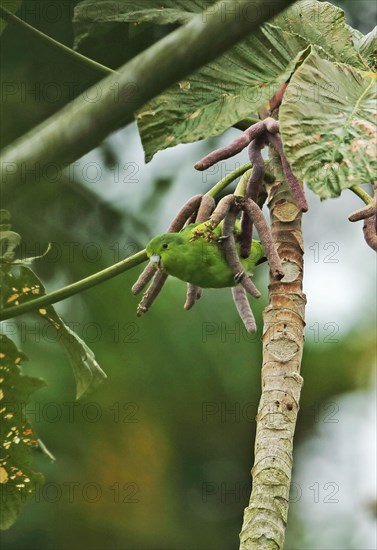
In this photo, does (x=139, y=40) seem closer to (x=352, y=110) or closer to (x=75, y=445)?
(x=352, y=110)

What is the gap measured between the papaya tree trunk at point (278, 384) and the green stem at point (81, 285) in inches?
11.5

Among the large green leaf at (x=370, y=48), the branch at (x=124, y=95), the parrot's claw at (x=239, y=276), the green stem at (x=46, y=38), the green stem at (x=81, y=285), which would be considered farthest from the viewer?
the large green leaf at (x=370, y=48)

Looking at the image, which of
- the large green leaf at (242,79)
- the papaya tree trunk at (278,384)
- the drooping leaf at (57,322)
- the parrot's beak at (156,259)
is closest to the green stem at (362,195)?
the papaya tree trunk at (278,384)

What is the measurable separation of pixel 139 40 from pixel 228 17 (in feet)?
4.79

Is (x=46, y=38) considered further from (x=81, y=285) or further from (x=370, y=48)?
(x=370, y=48)

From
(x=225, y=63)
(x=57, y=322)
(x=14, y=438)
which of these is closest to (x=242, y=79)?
(x=225, y=63)

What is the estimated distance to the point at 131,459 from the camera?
4.61 metres

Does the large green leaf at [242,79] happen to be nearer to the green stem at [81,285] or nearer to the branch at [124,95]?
the green stem at [81,285]

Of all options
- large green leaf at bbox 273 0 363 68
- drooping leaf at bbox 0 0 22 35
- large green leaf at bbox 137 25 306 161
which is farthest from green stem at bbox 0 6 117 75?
large green leaf at bbox 273 0 363 68

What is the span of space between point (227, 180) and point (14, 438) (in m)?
0.79

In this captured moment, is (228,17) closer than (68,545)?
A: Yes

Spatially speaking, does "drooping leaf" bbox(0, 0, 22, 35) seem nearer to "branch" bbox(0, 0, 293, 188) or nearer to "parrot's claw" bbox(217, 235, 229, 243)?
"parrot's claw" bbox(217, 235, 229, 243)

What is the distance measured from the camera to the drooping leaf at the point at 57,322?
221 cm

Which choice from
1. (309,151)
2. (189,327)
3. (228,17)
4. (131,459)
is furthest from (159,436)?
(228,17)
